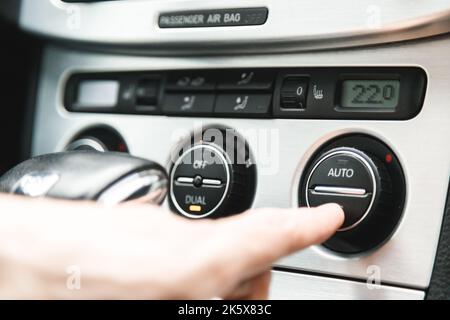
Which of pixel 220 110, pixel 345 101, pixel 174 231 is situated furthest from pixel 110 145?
pixel 174 231

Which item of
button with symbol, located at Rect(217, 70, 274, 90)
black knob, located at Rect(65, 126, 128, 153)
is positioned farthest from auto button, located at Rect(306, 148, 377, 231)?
black knob, located at Rect(65, 126, 128, 153)

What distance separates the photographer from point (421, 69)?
1.63 feet

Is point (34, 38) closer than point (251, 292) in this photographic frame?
No

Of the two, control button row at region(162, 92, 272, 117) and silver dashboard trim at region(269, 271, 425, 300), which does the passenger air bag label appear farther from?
silver dashboard trim at region(269, 271, 425, 300)

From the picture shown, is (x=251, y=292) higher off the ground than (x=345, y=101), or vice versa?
(x=345, y=101)

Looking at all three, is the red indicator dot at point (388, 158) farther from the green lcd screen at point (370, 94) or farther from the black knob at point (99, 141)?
the black knob at point (99, 141)

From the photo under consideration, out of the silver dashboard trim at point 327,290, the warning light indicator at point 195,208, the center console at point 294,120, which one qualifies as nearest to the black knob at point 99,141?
the center console at point 294,120

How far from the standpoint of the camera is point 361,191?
19.4 inches

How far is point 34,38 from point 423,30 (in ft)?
1.47

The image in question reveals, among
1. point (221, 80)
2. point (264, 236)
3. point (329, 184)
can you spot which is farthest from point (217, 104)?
point (264, 236)

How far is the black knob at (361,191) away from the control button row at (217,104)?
9 cm

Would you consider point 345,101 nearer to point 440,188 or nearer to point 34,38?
point 440,188
